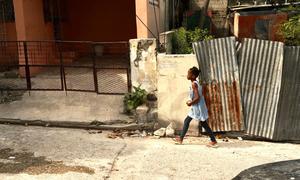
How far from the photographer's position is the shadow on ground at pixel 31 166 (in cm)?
519

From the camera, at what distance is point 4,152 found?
19.2 ft

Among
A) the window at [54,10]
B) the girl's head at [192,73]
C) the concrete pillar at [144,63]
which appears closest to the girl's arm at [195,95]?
the girl's head at [192,73]

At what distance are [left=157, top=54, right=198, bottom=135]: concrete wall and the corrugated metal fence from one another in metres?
0.31

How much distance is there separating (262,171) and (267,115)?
421cm

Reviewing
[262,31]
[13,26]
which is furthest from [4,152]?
[262,31]

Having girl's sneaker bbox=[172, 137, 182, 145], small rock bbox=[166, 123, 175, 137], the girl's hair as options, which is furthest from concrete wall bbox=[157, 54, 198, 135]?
the girl's hair

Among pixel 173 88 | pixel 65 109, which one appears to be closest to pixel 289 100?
pixel 173 88

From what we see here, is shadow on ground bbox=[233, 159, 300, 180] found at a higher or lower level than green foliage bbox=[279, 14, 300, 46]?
lower

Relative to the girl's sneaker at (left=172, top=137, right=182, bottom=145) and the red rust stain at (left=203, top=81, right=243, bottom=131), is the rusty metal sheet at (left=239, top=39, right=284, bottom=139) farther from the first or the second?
the girl's sneaker at (left=172, top=137, right=182, bottom=145)

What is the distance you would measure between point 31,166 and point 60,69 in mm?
2995

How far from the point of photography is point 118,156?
5.85 meters

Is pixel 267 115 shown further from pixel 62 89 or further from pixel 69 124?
pixel 62 89

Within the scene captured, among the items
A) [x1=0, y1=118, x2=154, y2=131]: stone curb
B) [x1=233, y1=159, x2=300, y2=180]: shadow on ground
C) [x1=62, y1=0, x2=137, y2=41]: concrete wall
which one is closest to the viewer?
[x1=233, y1=159, x2=300, y2=180]: shadow on ground

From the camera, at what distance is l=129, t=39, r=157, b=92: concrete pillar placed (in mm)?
7094
